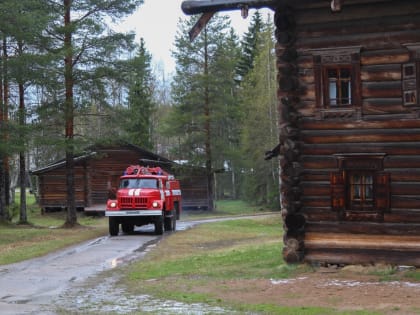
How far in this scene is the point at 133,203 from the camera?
90.1 ft

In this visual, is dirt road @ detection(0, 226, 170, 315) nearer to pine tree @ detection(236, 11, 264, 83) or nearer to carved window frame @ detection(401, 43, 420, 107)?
carved window frame @ detection(401, 43, 420, 107)

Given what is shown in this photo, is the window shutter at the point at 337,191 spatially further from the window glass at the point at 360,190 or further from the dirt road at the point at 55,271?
the dirt road at the point at 55,271

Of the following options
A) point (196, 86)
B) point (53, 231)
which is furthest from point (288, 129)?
point (196, 86)

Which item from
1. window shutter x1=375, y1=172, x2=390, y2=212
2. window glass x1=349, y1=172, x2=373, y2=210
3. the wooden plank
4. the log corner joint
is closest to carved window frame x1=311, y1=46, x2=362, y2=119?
the log corner joint

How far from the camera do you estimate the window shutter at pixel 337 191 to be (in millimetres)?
15148

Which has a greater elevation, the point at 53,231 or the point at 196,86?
the point at 196,86

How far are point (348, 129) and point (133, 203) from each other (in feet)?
46.5

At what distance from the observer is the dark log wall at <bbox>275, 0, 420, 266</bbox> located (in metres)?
14.6

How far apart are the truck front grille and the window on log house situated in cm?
1351

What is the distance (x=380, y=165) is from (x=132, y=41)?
19.7 m

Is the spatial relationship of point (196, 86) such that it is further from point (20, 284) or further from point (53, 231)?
point (20, 284)

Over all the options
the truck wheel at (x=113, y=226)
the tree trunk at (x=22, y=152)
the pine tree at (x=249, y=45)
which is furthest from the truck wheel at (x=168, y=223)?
the pine tree at (x=249, y=45)

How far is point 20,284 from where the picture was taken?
14.7 metres

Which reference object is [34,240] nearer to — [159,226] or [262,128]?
[159,226]
